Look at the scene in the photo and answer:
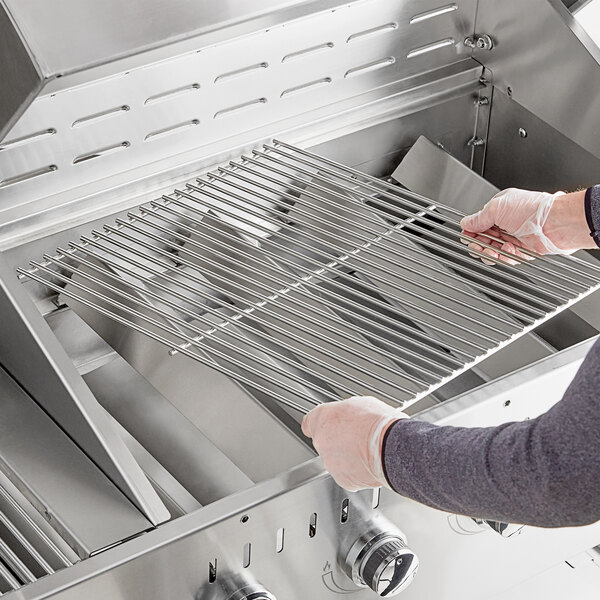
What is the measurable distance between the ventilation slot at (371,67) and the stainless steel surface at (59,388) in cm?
62

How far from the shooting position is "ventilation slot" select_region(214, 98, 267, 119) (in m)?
1.45

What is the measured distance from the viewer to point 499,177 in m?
1.75

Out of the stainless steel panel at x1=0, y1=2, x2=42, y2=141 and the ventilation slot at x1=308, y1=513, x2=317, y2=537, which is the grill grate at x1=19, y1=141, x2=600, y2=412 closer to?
the ventilation slot at x1=308, y1=513, x2=317, y2=537

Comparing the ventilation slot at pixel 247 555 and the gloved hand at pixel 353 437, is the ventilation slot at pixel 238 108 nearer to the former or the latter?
the gloved hand at pixel 353 437

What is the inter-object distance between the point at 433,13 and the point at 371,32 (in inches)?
4.9

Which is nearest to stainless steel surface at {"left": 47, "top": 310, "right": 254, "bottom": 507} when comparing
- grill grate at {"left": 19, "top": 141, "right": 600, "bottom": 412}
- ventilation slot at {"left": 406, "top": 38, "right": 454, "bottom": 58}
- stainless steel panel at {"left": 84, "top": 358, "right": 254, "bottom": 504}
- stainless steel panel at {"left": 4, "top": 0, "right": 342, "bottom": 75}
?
stainless steel panel at {"left": 84, "top": 358, "right": 254, "bottom": 504}

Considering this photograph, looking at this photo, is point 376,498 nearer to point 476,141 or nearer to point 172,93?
point 172,93

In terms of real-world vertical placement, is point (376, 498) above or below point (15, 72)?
below

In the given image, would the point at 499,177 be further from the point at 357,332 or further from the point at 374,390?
the point at 374,390

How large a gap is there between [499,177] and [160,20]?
32.4 inches

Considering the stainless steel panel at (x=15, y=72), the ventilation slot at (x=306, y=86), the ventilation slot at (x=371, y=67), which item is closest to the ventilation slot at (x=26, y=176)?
the stainless steel panel at (x=15, y=72)

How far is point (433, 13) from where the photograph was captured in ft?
5.24

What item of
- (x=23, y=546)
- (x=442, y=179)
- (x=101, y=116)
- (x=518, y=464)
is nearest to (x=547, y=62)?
(x=442, y=179)

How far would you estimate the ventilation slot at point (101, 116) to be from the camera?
4.31 ft
